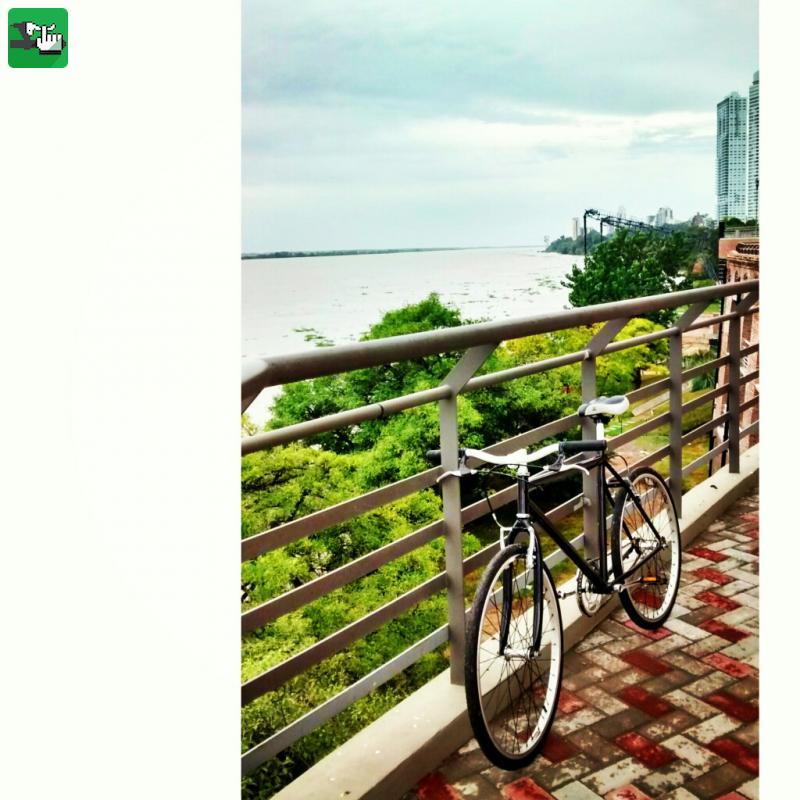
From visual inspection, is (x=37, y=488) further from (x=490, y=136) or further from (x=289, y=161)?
(x=490, y=136)

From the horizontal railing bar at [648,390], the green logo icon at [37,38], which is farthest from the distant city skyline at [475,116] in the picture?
the green logo icon at [37,38]

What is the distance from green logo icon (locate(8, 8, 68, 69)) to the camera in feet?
3.56

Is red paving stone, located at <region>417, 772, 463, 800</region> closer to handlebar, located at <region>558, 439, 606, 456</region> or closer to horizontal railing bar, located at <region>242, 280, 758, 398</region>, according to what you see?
handlebar, located at <region>558, 439, 606, 456</region>

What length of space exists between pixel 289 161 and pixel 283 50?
627cm

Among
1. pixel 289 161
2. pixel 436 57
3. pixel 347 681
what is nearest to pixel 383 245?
pixel 289 161

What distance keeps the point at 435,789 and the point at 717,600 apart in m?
1.32

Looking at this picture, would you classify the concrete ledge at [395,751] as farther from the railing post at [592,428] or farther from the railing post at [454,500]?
the railing post at [592,428]

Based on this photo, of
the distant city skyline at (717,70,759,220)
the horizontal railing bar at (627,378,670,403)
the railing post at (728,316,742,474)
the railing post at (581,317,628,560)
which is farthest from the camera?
the distant city skyline at (717,70,759,220)

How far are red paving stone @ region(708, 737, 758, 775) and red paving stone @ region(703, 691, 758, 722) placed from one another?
4.7 inches

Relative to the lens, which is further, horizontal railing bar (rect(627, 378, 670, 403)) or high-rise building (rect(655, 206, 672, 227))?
high-rise building (rect(655, 206, 672, 227))

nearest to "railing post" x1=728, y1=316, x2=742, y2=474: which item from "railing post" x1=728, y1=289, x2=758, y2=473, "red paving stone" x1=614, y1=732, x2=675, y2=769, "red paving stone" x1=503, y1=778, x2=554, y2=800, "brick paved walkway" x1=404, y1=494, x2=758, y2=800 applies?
"railing post" x1=728, y1=289, x2=758, y2=473

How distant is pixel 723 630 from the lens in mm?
2533

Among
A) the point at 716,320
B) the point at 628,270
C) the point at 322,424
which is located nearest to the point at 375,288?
the point at 628,270

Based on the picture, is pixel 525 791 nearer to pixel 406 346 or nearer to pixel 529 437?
pixel 529 437
